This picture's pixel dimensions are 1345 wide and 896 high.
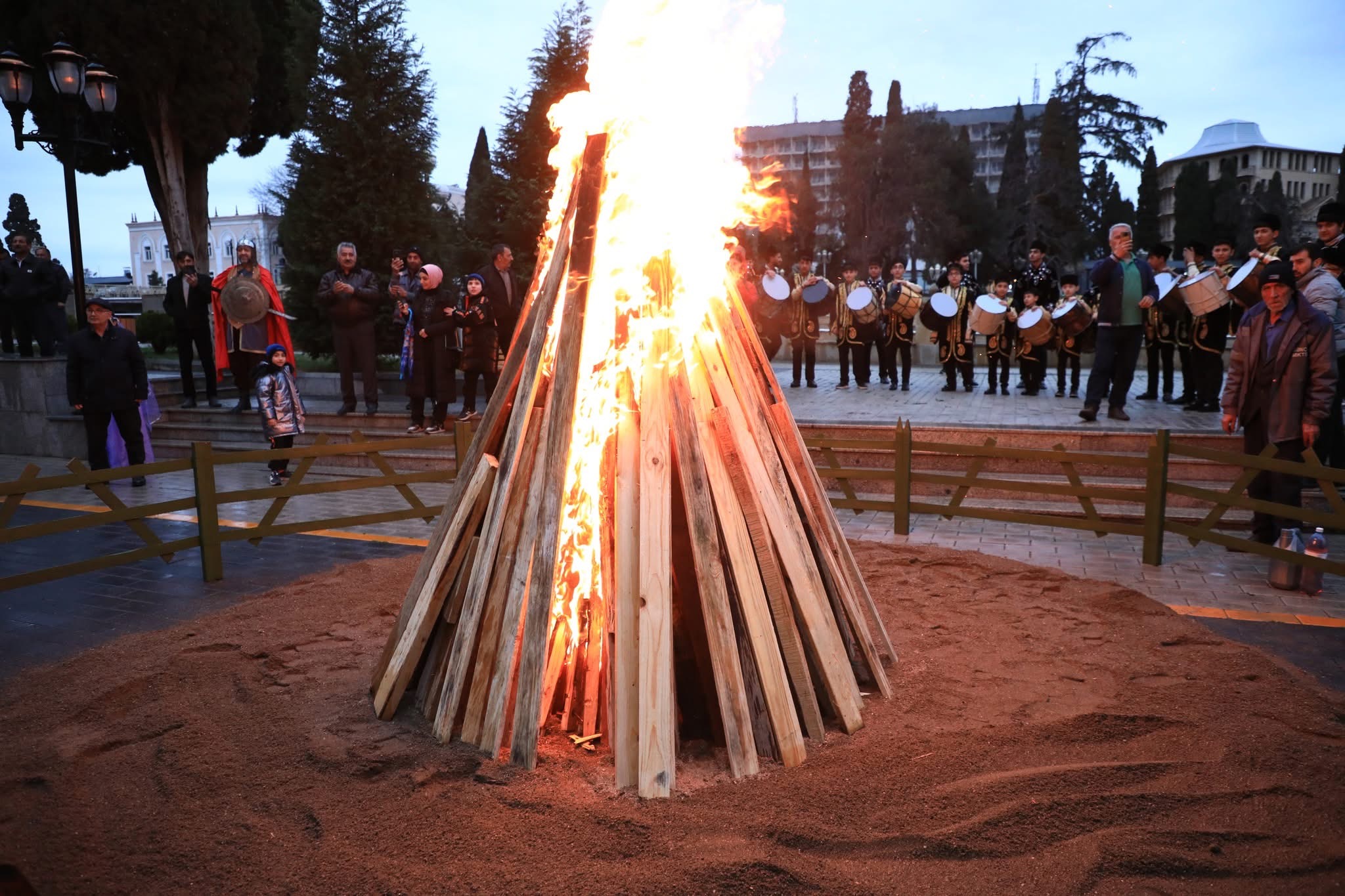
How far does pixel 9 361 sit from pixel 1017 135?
41.1 m

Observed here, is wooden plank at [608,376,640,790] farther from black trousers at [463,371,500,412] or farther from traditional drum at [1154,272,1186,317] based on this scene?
traditional drum at [1154,272,1186,317]

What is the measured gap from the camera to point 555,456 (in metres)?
3.77

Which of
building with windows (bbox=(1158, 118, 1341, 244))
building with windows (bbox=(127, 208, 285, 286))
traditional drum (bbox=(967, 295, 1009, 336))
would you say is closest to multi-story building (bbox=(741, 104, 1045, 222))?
building with windows (bbox=(1158, 118, 1341, 244))

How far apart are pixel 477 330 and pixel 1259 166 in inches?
2570

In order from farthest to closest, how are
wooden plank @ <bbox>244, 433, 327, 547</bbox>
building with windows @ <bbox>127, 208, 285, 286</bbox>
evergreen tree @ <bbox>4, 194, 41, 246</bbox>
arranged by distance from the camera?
building with windows @ <bbox>127, 208, 285, 286</bbox>, evergreen tree @ <bbox>4, 194, 41, 246</bbox>, wooden plank @ <bbox>244, 433, 327, 547</bbox>

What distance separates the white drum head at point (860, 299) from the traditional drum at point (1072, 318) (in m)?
2.78

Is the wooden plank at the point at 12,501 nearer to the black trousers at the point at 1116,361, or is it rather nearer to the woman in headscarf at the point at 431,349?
the woman in headscarf at the point at 431,349

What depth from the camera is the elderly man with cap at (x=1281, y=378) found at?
20.3 ft

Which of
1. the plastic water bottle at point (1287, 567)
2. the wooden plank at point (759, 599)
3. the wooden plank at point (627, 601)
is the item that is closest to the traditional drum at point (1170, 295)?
the plastic water bottle at point (1287, 567)

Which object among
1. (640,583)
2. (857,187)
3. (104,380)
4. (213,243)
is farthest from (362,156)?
(213,243)

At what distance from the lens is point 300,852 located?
10.1 ft

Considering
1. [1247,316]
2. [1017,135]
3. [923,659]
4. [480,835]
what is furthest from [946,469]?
[1017,135]

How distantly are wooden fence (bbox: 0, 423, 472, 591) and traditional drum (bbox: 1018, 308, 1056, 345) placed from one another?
8125 mm

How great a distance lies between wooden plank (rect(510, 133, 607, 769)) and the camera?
362 centimetres
